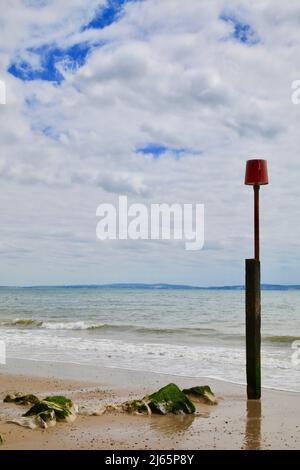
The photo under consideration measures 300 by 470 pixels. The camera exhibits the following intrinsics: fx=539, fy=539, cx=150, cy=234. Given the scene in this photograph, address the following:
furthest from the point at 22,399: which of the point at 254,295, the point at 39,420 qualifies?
the point at 254,295

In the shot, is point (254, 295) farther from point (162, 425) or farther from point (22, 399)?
point (22, 399)

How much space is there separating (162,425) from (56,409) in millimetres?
1572

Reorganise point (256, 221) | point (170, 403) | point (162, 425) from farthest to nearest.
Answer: point (256, 221) → point (170, 403) → point (162, 425)

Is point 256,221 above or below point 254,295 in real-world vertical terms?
above

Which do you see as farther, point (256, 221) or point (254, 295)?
point (256, 221)

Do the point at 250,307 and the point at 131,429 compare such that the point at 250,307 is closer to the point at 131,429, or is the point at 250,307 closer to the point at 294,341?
the point at 131,429

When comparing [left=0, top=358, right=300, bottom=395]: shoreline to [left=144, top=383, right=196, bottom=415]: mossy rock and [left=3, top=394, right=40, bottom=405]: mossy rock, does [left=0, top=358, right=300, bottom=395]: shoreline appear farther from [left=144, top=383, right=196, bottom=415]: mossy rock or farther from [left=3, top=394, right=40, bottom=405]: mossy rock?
[left=144, top=383, right=196, bottom=415]: mossy rock

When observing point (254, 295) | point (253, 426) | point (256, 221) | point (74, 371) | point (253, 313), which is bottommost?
point (74, 371)

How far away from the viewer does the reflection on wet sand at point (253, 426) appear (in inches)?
276

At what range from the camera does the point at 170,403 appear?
858cm

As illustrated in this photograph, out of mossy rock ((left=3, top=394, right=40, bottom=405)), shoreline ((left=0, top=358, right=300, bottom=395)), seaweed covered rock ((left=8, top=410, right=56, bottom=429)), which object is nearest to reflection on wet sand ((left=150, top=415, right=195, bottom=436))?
seaweed covered rock ((left=8, top=410, right=56, bottom=429))

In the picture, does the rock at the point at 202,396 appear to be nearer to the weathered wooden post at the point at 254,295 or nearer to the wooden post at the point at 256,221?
the weathered wooden post at the point at 254,295

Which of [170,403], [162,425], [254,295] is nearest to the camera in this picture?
[162,425]

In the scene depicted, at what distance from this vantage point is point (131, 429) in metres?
7.65
